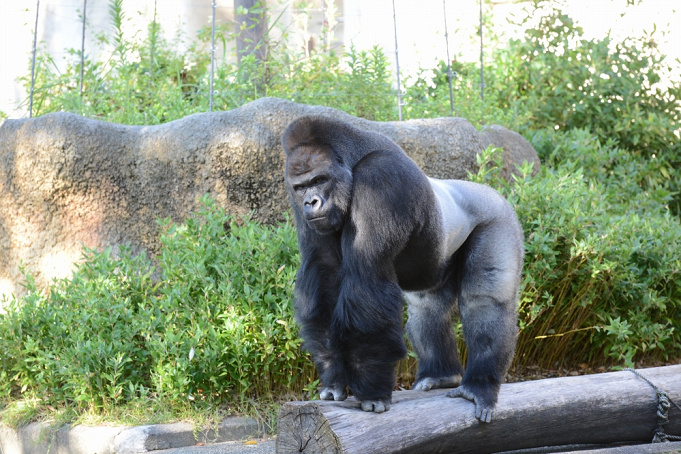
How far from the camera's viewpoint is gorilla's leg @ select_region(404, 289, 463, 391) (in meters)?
3.72

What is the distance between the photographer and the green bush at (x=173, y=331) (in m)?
4.07

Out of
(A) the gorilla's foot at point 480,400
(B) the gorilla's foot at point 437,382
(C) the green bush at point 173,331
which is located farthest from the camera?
(C) the green bush at point 173,331

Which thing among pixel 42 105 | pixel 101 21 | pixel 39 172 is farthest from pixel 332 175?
pixel 101 21

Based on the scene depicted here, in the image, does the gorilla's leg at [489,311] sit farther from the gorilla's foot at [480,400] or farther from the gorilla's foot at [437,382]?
the gorilla's foot at [437,382]

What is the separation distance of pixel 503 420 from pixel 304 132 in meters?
1.51

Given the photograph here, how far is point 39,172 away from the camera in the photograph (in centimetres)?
532

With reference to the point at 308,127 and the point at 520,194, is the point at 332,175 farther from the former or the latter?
the point at 520,194

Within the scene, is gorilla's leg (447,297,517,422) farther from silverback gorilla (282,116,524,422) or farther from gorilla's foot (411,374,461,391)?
gorilla's foot (411,374,461,391)

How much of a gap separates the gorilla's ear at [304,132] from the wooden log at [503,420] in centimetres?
107

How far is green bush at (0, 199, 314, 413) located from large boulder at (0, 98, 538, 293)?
605mm

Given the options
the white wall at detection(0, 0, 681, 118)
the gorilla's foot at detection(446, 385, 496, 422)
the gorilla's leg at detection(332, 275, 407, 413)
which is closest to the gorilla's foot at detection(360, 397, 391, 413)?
the gorilla's leg at detection(332, 275, 407, 413)

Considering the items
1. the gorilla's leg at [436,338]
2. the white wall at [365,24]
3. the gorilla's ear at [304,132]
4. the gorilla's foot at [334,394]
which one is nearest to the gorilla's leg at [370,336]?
the gorilla's foot at [334,394]

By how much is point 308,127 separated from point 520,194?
2.29 m

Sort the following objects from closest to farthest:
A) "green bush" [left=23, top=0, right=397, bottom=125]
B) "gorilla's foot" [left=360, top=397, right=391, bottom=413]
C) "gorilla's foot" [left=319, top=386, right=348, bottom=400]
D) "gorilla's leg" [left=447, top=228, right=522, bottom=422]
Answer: "gorilla's foot" [left=360, top=397, right=391, bottom=413], "gorilla's foot" [left=319, top=386, right=348, bottom=400], "gorilla's leg" [left=447, top=228, right=522, bottom=422], "green bush" [left=23, top=0, right=397, bottom=125]
